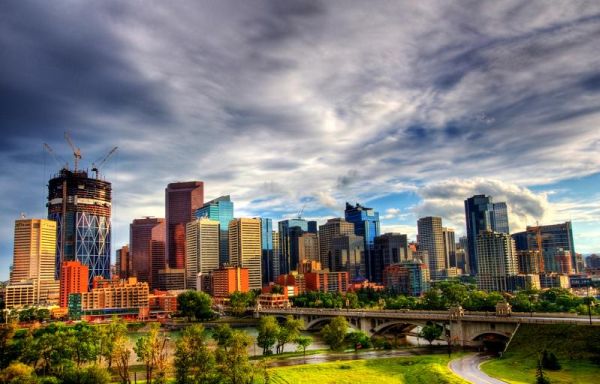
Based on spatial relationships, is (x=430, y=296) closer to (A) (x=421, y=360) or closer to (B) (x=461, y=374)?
(A) (x=421, y=360)

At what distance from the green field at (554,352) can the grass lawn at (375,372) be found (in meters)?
8.68

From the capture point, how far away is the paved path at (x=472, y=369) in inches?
3054

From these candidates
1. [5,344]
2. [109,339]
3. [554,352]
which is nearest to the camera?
[554,352]

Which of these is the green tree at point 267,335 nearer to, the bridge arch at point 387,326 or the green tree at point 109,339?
the green tree at point 109,339

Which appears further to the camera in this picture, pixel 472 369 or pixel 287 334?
pixel 287 334

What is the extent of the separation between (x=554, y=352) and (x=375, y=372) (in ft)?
104

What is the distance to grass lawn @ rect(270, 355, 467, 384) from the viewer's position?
81062 millimetres

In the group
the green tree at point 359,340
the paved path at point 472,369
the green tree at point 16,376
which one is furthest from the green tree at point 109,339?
the paved path at point 472,369

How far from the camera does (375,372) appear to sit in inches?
3447

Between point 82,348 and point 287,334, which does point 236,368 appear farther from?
point 287,334

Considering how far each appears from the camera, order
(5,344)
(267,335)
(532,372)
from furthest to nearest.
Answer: (267,335)
(5,344)
(532,372)

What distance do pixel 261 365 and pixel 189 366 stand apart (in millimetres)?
11817

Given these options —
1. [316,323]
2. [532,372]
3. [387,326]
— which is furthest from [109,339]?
[316,323]

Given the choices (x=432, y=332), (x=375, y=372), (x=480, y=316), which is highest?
(x=480, y=316)
